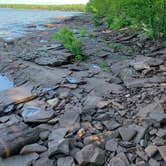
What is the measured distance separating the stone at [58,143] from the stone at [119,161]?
575 mm

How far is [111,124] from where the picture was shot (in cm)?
489

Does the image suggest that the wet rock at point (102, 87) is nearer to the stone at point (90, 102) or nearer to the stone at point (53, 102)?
the stone at point (90, 102)

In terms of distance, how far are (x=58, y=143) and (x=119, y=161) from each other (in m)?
0.82

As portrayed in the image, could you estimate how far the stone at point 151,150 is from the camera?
410 centimetres

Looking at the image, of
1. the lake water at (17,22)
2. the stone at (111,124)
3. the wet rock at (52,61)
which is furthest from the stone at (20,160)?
the lake water at (17,22)

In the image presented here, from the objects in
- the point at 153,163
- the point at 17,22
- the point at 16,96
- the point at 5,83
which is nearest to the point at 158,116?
the point at 153,163

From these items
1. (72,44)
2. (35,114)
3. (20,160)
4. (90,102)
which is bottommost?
(20,160)

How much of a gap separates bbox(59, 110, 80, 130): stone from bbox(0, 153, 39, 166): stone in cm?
77

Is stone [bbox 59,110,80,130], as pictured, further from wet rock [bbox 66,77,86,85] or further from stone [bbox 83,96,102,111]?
wet rock [bbox 66,77,86,85]

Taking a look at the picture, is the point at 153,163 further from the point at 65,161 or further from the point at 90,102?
the point at 90,102

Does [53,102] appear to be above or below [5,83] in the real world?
above

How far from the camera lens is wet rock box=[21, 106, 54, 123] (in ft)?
17.5

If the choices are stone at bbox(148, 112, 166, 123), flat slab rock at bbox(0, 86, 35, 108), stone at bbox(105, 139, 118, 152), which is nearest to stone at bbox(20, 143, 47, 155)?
stone at bbox(105, 139, 118, 152)

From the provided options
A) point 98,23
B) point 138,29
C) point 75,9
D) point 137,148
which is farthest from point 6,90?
point 75,9
